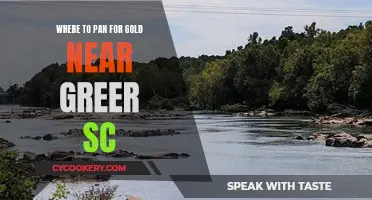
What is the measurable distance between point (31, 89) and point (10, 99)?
4.14 feet

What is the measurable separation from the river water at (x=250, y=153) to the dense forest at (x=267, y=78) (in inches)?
94.2

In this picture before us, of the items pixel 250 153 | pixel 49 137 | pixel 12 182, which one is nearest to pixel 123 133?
pixel 49 137

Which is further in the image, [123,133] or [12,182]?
[123,133]

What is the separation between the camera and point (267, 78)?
5941 cm

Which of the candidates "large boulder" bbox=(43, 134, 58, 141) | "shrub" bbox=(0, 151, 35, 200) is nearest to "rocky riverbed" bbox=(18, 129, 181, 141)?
"large boulder" bbox=(43, 134, 58, 141)

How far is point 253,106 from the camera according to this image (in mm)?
57344

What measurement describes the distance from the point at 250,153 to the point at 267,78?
116 ft

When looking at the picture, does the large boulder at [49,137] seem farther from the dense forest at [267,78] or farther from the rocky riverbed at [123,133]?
the dense forest at [267,78]

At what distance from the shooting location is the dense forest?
2872 cm

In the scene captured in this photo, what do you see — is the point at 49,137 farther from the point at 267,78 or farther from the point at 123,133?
the point at 267,78

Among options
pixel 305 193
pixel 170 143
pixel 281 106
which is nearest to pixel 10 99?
pixel 170 143

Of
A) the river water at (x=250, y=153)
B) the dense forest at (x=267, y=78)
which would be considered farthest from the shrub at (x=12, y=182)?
the dense forest at (x=267, y=78)

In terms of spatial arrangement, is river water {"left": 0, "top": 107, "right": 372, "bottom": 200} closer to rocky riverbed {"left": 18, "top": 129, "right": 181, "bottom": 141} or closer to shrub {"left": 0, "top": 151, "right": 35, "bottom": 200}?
rocky riverbed {"left": 18, "top": 129, "right": 181, "bottom": 141}

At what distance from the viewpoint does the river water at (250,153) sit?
635 inches
